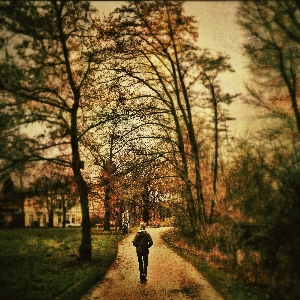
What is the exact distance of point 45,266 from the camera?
1065 cm

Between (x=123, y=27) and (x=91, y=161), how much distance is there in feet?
19.4

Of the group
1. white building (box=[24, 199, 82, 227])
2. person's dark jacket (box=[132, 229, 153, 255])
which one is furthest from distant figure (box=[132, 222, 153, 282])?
white building (box=[24, 199, 82, 227])

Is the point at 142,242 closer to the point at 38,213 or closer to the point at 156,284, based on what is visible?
the point at 156,284

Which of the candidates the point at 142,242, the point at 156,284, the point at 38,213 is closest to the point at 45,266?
the point at 142,242

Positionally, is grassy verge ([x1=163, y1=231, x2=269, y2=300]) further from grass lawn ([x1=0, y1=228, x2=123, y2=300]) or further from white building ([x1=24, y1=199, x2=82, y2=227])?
white building ([x1=24, y1=199, x2=82, y2=227])

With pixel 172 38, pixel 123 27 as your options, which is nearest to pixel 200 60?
pixel 172 38

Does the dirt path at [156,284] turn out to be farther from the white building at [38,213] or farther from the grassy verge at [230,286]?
the white building at [38,213]

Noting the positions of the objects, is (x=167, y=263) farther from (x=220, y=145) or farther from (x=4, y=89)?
(x=4, y=89)

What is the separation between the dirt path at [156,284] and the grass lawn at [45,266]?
478mm

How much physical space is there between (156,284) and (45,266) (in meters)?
3.61

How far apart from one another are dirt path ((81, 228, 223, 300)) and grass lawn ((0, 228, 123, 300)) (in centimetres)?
48

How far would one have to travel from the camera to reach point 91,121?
13312mm

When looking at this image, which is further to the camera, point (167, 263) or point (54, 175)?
point (167, 263)

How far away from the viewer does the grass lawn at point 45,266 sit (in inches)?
318
